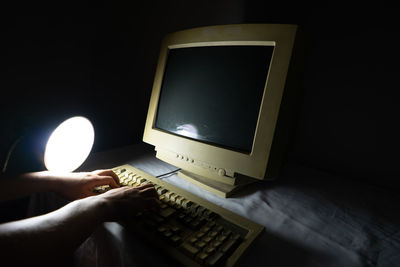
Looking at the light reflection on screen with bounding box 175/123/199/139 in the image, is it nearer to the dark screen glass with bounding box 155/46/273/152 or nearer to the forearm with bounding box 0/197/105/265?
the dark screen glass with bounding box 155/46/273/152

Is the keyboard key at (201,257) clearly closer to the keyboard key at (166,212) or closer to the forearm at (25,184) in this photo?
the keyboard key at (166,212)

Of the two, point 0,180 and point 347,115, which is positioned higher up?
point 347,115

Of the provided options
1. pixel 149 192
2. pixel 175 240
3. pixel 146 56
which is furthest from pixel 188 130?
pixel 146 56

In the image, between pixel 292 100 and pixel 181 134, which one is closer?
pixel 292 100

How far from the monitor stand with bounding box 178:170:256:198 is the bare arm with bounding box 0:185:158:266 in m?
0.20

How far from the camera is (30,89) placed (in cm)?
77

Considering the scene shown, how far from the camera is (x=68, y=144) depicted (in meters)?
0.59

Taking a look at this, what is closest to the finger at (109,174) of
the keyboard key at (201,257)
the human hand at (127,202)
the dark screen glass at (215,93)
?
the human hand at (127,202)

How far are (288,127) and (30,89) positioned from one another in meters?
0.82

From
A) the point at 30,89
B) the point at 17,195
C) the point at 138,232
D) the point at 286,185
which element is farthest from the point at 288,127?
the point at 30,89

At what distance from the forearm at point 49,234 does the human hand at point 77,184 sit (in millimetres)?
132

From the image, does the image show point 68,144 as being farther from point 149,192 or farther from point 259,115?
point 259,115

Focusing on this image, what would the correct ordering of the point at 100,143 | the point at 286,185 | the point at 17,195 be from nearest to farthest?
the point at 17,195 → the point at 286,185 → the point at 100,143

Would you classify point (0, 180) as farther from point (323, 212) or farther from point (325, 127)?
point (325, 127)
